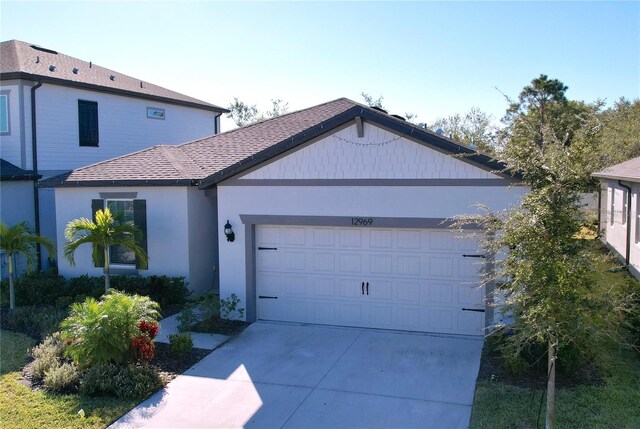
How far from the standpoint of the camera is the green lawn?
749 centimetres

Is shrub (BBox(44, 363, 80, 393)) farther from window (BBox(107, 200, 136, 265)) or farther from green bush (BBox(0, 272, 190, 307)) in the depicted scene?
window (BBox(107, 200, 136, 265))

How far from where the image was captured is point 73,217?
14609 mm

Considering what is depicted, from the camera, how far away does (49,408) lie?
7918 millimetres

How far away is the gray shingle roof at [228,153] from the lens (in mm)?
10625

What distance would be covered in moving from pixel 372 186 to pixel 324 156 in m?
1.17

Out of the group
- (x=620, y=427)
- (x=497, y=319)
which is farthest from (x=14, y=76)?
(x=620, y=427)

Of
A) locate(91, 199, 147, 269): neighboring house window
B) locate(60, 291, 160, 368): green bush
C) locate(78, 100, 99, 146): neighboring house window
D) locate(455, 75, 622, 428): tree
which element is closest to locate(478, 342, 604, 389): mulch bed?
→ locate(455, 75, 622, 428): tree

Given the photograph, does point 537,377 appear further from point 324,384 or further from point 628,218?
point 628,218

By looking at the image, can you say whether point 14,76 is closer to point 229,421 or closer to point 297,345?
point 297,345

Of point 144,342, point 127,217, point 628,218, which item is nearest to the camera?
point 144,342

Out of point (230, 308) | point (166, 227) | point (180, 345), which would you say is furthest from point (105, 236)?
point (180, 345)

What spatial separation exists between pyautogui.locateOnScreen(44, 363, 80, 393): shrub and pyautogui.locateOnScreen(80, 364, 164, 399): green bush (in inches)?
7.9

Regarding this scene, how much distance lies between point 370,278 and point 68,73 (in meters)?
12.8

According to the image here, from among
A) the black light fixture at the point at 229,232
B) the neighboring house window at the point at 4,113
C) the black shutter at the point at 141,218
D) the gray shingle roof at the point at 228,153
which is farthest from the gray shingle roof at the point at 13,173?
the black light fixture at the point at 229,232
